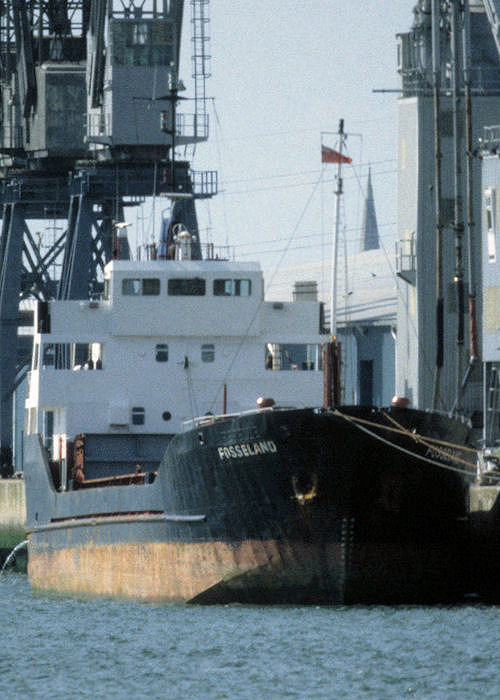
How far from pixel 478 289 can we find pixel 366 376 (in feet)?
31.6

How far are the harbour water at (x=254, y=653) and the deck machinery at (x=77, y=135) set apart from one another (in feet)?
67.9

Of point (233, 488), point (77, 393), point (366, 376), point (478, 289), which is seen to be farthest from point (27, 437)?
point (366, 376)

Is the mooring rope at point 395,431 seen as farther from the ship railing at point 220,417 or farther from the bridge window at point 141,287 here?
the bridge window at point 141,287

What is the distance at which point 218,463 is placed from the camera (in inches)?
1403

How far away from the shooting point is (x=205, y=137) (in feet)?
175

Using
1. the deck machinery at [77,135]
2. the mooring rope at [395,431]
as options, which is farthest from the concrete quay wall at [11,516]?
the mooring rope at [395,431]

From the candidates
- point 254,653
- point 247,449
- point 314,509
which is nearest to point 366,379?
point 247,449

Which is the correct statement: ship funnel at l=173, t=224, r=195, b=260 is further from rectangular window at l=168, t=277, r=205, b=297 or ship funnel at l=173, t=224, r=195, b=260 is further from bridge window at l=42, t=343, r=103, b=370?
bridge window at l=42, t=343, r=103, b=370

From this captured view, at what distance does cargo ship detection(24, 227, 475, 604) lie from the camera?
34.8 m

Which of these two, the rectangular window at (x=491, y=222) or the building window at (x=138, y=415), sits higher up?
the rectangular window at (x=491, y=222)

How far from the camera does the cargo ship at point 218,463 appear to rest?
34.8 metres

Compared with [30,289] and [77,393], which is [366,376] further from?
[77,393]

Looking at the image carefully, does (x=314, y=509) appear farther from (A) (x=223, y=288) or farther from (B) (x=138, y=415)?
(A) (x=223, y=288)

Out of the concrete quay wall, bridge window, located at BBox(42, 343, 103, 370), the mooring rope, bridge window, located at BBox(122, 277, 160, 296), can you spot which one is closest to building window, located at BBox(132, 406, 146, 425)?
bridge window, located at BBox(42, 343, 103, 370)
